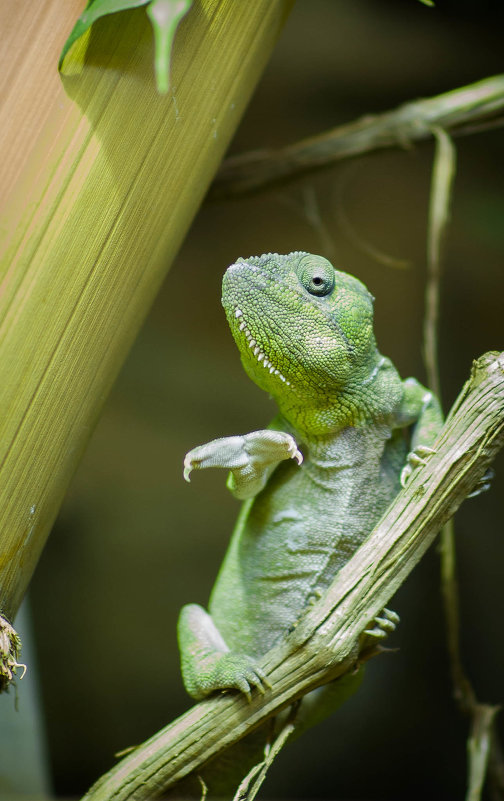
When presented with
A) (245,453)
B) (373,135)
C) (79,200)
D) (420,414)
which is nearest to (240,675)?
(245,453)

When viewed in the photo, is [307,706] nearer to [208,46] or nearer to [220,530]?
[220,530]

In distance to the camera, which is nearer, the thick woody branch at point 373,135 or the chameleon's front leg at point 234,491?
the chameleon's front leg at point 234,491

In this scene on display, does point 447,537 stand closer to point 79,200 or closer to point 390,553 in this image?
point 390,553

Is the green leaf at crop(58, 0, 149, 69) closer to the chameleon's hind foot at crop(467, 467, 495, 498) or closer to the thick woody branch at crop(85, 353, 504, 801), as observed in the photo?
the thick woody branch at crop(85, 353, 504, 801)

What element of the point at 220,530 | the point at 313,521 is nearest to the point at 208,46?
the point at 313,521

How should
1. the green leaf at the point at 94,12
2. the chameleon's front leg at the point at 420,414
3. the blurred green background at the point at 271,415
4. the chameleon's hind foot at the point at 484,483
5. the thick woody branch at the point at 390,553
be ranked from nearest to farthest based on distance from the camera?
1. the green leaf at the point at 94,12
2. the thick woody branch at the point at 390,553
3. the chameleon's hind foot at the point at 484,483
4. the chameleon's front leg at the point at 420,414
5. the blurred green background at the point at 271,415

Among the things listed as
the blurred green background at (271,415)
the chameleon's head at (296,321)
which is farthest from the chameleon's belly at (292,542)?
the blurred green background at (271,415)

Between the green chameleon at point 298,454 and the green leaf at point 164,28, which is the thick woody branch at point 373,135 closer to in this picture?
the green chameleon at point 298,454
